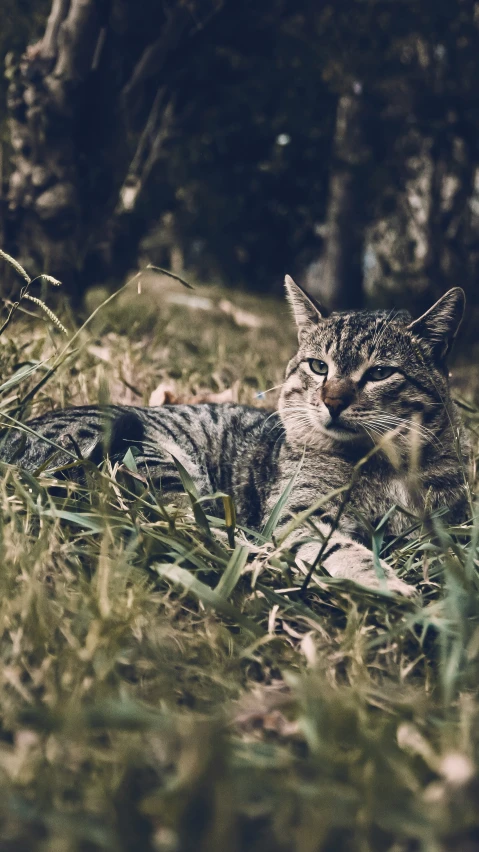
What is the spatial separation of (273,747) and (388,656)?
56cm

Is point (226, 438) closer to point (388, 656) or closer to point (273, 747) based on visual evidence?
point (388, 656)

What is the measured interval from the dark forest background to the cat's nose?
1.01 meters

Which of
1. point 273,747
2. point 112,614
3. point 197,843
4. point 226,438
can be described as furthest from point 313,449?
point 197,843

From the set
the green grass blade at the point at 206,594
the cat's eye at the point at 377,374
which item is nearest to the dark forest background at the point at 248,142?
the cat's eye at the point at 377,374

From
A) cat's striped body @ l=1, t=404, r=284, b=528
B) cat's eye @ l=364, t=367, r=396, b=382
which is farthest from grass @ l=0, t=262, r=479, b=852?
cat's eye @ l=364, t=367, r=396, b=382

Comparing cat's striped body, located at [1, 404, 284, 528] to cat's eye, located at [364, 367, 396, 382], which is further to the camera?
cat's eye, located at [364, 367, 396, 382]

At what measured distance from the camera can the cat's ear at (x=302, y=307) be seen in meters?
3.21

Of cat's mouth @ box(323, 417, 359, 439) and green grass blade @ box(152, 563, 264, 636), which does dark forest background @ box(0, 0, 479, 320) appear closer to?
cat's mouth @ box(323, 417, 359, 439)

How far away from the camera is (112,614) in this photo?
65.7 inches

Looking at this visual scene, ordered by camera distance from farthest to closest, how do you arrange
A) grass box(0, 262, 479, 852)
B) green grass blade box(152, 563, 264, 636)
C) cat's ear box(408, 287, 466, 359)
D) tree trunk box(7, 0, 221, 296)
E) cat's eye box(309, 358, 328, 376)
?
tree trunk box(7, 0, 221, 296) < cat's eye box(309, 358, 328, 376) < cat's ear box(408, 287, 466, 359) < green grass blade box(152, 563, 264, 636) < grass box(0, 262, 479, 852)

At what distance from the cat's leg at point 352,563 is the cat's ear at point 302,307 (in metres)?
1.09

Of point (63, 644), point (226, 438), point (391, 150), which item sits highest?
point (391, 150)

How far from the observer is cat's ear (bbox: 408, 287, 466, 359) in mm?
2838

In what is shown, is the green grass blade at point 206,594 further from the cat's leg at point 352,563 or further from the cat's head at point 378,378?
the cat's head at point 378,378
